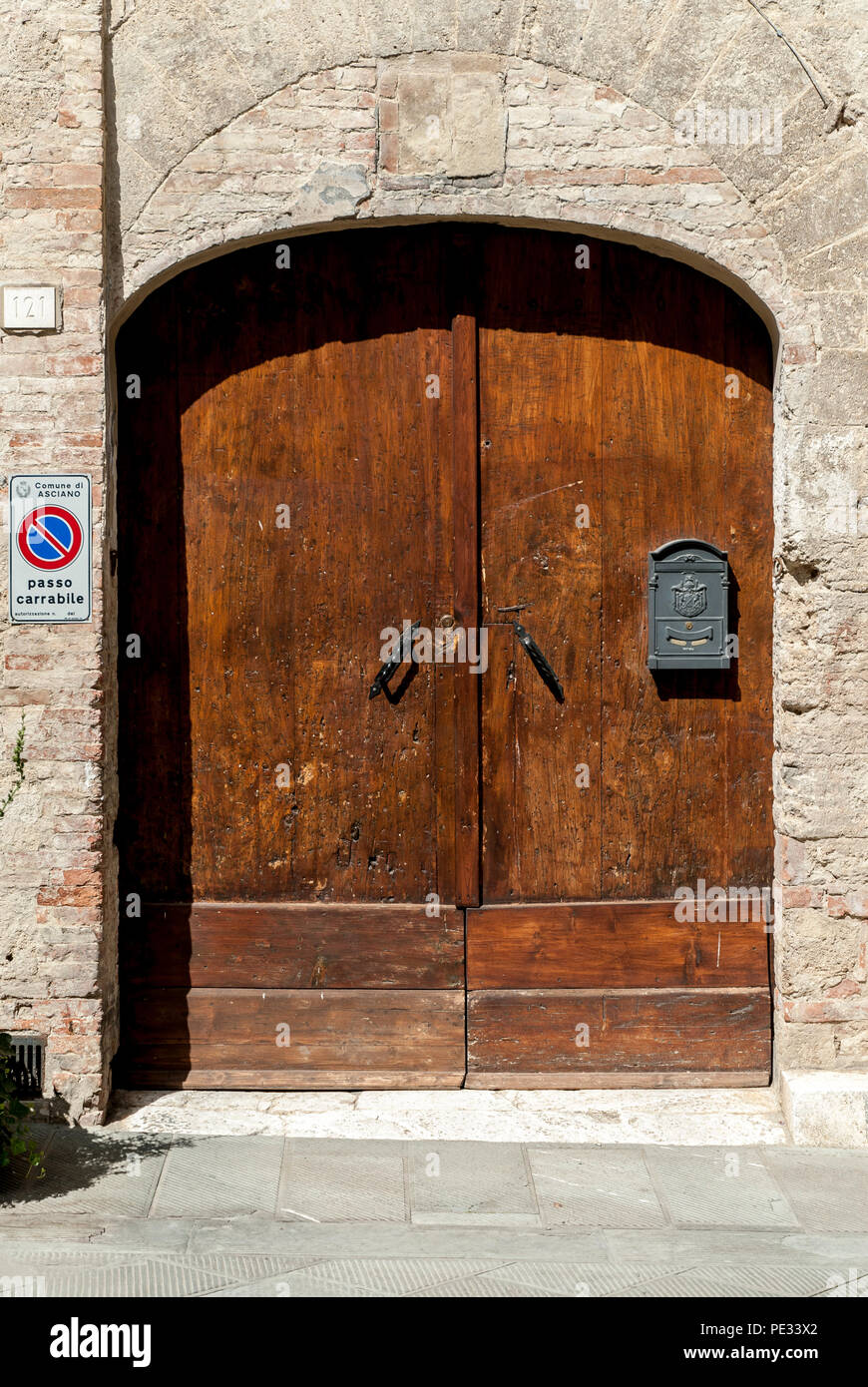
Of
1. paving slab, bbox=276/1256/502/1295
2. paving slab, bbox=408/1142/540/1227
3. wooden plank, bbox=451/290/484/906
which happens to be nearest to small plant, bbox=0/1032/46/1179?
paving slab, bbox=276/1256/502/1295

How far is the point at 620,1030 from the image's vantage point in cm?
468

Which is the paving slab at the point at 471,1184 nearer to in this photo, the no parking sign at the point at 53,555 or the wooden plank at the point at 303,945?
the wooden plank at the point at 303,945

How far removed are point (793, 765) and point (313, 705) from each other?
173 cm

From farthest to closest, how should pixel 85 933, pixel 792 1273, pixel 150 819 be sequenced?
pixel 150 819, pixel 85 933, pixel 792 1273

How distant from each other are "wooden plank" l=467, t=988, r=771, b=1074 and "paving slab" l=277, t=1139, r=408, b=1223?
60 centimetres

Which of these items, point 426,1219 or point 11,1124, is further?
point 11,1124

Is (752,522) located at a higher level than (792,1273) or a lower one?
higher

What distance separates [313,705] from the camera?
15.4 ft

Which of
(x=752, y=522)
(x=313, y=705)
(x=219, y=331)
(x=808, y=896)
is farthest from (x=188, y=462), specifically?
(x=808, y=896)

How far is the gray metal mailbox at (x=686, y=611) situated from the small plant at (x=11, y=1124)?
101 inches

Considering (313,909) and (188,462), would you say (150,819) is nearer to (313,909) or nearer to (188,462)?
(313,909)

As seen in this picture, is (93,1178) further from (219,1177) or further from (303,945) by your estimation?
(303,945)

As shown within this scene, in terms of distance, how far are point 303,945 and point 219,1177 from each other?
90 cm

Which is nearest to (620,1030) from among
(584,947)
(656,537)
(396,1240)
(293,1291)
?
(584,947)
